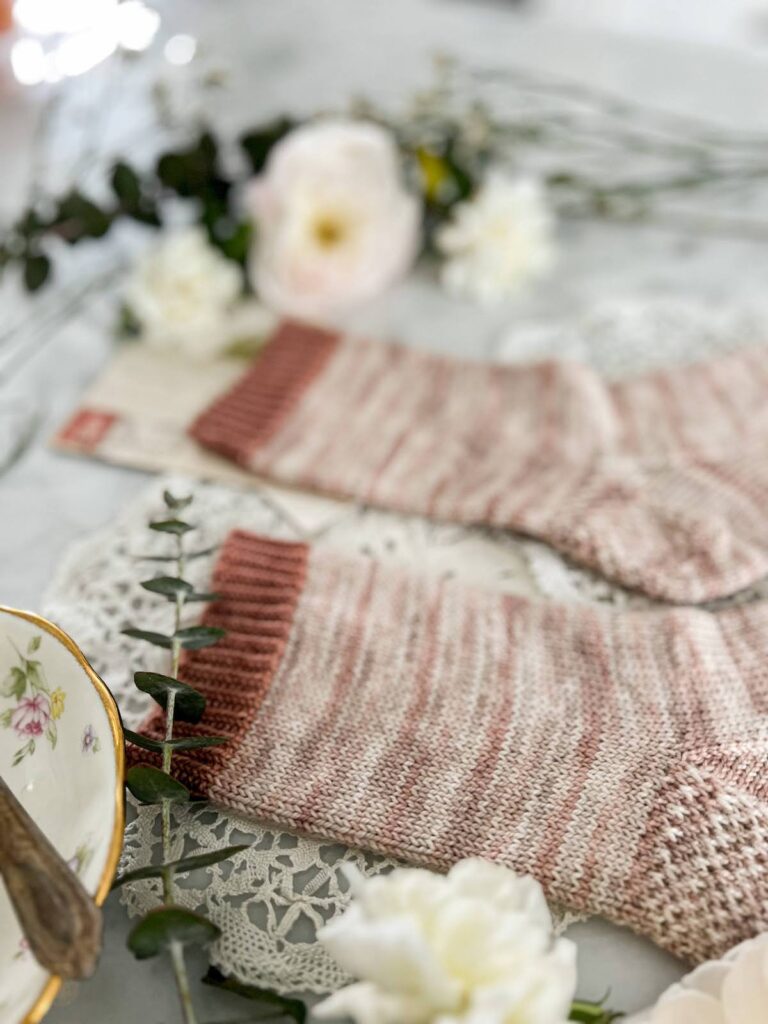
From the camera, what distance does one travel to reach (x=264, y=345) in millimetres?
968

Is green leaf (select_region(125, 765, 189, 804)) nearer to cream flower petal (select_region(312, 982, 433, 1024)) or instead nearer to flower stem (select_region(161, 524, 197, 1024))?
flower stem (select_region(161, 524, 197, 1024))

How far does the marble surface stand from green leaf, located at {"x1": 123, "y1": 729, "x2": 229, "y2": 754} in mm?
94

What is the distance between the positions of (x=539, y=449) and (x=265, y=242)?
372 millimetres

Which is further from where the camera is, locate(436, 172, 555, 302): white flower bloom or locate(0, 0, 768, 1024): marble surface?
locate(436, 172, 555, 302): white flower bloom

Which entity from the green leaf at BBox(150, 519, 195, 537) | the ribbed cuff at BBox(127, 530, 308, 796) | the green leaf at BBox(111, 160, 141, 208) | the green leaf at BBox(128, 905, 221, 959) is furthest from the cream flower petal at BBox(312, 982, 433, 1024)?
the green leaf at BBox(111, 160, 141, 208)

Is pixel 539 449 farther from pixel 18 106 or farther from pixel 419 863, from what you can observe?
pixel 18 106

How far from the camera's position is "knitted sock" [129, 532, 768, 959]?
1.80 feet

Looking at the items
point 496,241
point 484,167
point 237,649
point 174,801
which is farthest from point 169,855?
point 484,167

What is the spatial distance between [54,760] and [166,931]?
13 cm

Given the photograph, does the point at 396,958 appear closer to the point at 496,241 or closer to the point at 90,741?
the point at 90,741

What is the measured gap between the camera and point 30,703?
0.57 m


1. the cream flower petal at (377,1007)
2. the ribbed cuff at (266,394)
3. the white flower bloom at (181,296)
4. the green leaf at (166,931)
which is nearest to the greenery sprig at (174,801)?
the green leaf at (166,931)

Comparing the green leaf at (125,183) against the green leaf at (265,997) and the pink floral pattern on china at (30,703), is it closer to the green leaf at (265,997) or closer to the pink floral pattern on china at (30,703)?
the pink floral pattern on china at (30,703)

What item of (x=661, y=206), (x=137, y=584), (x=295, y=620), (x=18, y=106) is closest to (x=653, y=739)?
(x=295, y=620)
